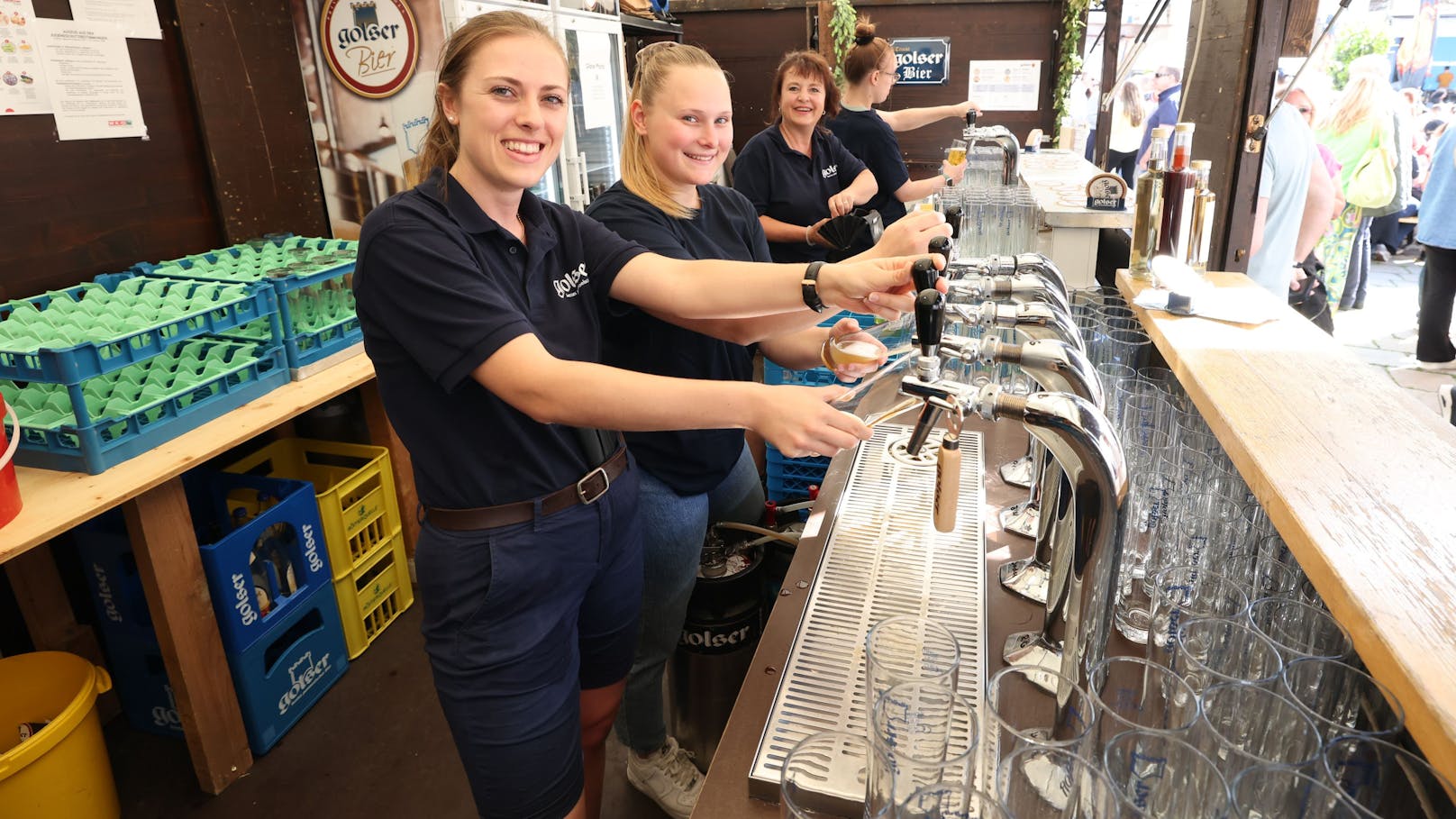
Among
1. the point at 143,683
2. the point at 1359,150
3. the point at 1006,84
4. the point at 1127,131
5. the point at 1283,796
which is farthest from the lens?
the point at 1127,131

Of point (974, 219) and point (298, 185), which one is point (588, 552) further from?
point (298, 185)

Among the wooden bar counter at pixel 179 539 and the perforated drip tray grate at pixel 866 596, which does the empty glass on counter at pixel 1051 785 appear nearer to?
the perforated drip tray grate at pixel 866 596

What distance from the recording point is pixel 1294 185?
3062 millimetres

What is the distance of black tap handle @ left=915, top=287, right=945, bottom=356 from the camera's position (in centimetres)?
97

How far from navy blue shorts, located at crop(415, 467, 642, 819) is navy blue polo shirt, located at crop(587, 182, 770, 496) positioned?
0.98ft

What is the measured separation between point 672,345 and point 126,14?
2.27 m

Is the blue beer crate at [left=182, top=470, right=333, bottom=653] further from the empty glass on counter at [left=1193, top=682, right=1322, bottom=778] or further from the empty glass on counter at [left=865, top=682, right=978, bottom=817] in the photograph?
the empty glass on counter at [left=1193, top=682, right=1322, bottom=778]

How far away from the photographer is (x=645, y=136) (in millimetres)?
2002

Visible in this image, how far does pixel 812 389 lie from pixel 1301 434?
0.61 meters

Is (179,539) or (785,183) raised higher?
(785,183)

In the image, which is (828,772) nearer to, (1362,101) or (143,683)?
(143,683)

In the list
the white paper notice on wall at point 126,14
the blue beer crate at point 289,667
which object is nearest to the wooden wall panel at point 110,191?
the white paper notice on wall at point 126,14

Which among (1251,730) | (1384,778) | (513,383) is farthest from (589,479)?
(1384,778)

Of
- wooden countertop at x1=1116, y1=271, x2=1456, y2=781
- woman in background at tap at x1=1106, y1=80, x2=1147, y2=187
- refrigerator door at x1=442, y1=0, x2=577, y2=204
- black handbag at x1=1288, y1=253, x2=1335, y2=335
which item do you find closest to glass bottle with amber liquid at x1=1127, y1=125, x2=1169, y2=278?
wooden countertop at x1=1116, y1=271, x2=1456, y2=781
